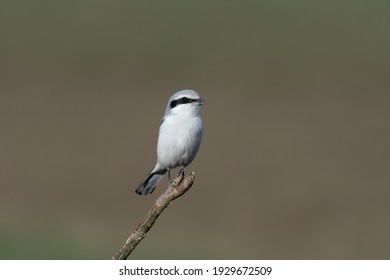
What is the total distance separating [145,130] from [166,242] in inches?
118

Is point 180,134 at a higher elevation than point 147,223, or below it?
below

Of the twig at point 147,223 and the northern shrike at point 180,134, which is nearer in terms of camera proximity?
the twig at point 147,223

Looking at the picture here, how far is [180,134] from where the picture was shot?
Result: 3914 mm

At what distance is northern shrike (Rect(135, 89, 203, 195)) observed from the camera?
3.89m

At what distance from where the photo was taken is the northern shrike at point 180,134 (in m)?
3.89

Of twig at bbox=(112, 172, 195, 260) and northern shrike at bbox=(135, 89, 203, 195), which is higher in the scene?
twig at bbox=(112, 172, 195, 260)

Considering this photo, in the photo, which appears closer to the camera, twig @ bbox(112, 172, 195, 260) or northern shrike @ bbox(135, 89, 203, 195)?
twig @ bbox(112, 172, 195, 260)

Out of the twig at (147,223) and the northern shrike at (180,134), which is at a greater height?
the twig at (147,223)

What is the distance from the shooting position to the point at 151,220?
7.11ft

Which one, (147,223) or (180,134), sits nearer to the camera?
(147,223)
